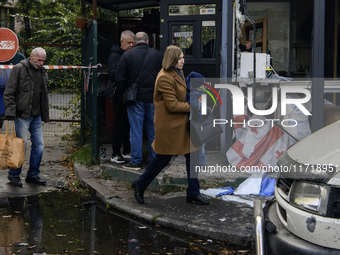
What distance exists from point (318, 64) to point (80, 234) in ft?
12.9

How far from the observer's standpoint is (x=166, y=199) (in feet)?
22.9

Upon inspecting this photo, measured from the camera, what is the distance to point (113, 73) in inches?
328

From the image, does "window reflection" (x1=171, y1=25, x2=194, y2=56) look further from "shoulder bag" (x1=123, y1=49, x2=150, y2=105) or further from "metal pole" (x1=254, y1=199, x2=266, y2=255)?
"metal pole" (x1=254, y1=199, x2=266, y2=255)

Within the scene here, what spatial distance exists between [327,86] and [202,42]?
196 cm

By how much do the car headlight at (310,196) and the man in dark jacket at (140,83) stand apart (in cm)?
405

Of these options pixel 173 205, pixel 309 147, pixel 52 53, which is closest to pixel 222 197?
pixel 173 205

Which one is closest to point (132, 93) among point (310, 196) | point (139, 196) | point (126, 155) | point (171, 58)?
point (126, 155)

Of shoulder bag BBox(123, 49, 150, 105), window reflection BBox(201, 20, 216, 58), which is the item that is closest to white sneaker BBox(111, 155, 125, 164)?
shoulder bag BBox(123, 49, 150, 105)

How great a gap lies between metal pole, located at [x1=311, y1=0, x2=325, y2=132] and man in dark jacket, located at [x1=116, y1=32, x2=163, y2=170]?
2.10 metres

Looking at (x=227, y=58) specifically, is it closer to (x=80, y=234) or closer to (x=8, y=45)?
(x=80, y=234)

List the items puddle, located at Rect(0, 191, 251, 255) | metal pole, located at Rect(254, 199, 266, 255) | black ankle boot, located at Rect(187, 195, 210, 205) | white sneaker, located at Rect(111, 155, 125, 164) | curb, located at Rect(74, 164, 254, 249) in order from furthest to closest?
1. white sneaker, located at Rect(111, 155, 125, 164)
2. black ankle boot, located at Rect(187, 195, 210, 205)
3. curb, located at Rect(74, 164, 254, 249)
4. puddle, located at Rect(0, 191, 251, 255)
5. metal pole, located at Rect(254, 199, 266, 255)

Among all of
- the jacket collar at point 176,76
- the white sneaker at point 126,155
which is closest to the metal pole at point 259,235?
the jacket collar at point 176,76

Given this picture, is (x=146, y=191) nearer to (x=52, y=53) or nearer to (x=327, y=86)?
(x=327, y=86)

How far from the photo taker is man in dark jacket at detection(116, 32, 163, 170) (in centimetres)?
775
